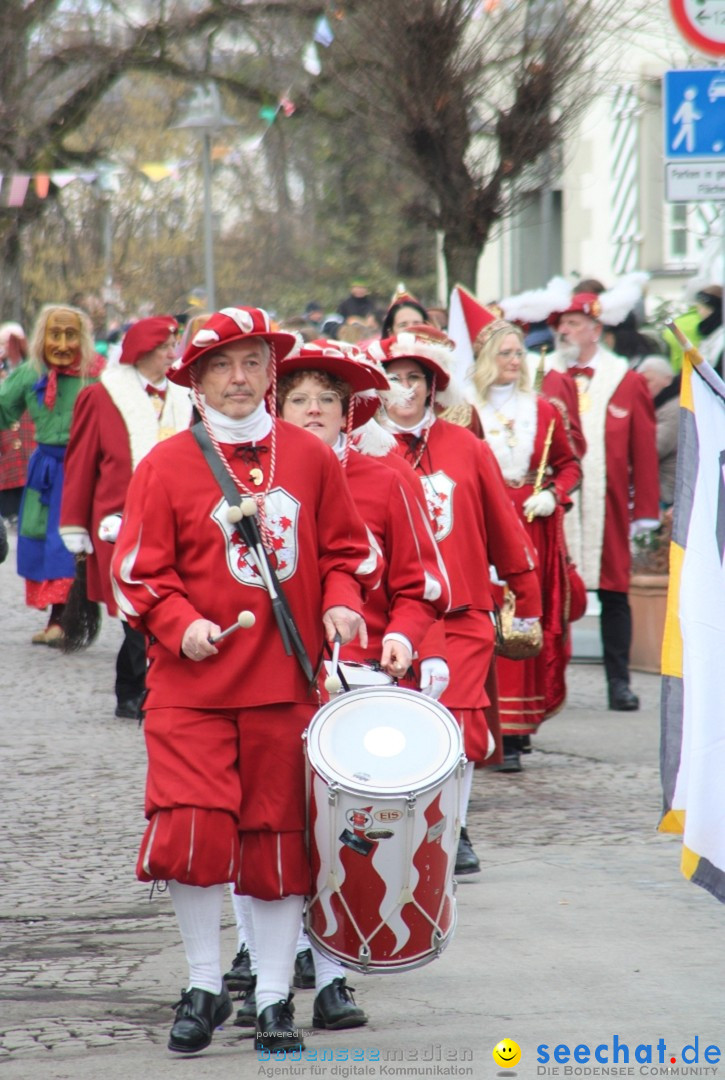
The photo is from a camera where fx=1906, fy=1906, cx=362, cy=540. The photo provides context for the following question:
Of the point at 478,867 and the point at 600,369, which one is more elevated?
the point at 600,369

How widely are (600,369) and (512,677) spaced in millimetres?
2187

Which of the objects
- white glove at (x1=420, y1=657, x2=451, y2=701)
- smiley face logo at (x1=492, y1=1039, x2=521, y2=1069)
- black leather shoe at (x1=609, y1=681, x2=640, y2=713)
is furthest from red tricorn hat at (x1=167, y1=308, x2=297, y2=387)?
black leather shoe at (x1=609, y1=681, x2=640, y2=713)

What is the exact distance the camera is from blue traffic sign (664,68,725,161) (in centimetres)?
687

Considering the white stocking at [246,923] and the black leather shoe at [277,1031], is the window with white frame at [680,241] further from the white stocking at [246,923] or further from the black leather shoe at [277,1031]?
the black leather shoe at [277,1031]

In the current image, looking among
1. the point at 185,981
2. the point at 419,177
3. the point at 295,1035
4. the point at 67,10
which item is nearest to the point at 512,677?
the point at 185,981

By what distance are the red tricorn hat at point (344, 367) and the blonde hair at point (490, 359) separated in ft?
9.35

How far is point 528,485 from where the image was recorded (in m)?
8.55

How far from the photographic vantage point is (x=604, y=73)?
15328mm

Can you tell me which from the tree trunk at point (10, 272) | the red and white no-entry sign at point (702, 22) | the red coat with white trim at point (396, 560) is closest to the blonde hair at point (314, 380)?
the red coat with white trim at point (396, 560)

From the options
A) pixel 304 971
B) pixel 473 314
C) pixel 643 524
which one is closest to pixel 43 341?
pixel 473 314

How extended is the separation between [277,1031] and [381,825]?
0.57 meters

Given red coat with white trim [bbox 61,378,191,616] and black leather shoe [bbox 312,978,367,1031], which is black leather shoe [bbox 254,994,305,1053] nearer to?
black leather shoe [bbox 312,978,367,1031]

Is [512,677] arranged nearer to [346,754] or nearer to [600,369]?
[600,369]

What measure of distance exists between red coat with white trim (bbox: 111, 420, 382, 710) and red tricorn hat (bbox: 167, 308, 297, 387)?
197 mm
